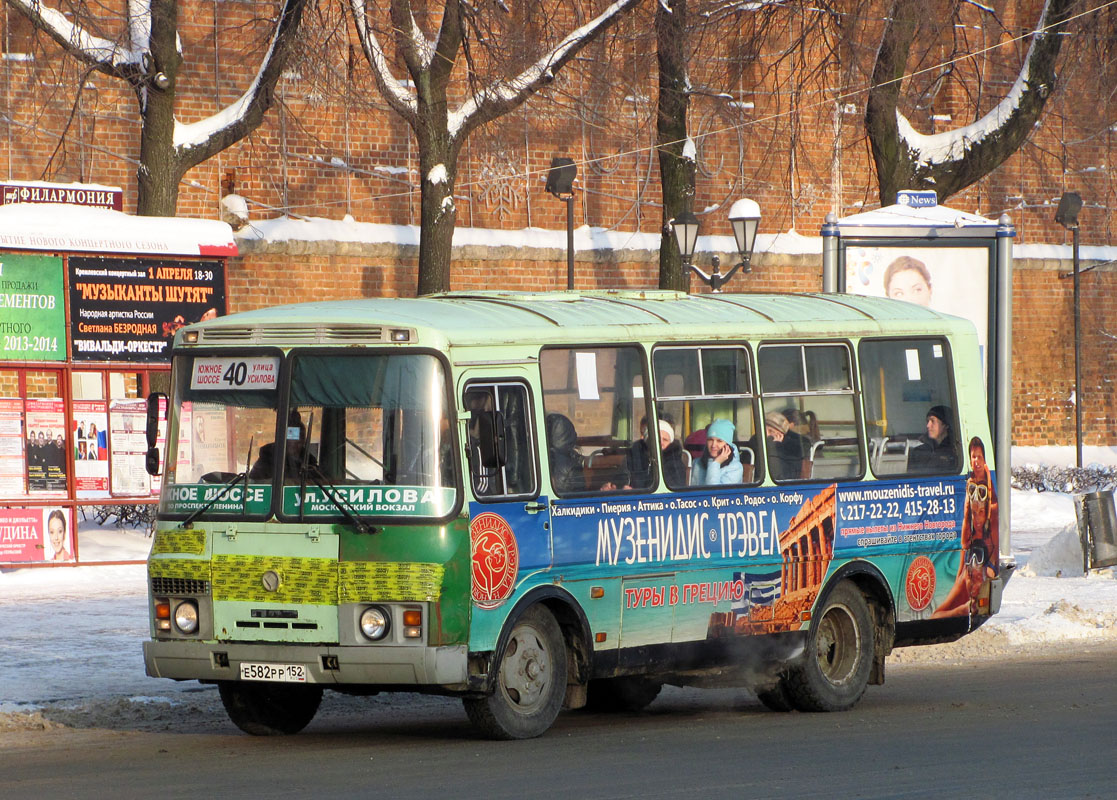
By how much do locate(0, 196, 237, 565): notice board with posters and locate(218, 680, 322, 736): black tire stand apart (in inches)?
345

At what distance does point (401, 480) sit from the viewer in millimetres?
9367

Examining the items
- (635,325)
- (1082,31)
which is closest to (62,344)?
(635,325)

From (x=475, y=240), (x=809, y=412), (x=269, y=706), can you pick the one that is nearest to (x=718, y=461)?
(x=809, y=412)

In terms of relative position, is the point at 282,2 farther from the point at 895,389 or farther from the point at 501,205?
the point at 895,389

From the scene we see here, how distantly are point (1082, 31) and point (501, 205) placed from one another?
351 inches

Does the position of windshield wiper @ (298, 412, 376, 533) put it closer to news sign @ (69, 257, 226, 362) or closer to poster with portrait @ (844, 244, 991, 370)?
poster with portrait @ (844, 244, 991, 370)

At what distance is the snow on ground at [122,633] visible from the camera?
11.0 metres

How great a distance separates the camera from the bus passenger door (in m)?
9.49

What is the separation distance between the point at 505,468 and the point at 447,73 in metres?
12.2

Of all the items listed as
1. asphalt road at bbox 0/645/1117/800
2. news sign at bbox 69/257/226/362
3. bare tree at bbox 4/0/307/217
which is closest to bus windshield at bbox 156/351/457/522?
asphalt road at bbox 0/645/1117/800

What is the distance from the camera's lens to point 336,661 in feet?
30.4

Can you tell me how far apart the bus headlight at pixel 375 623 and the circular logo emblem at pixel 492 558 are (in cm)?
48

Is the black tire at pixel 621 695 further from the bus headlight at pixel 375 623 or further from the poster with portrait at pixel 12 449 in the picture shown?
the poster with portrait at pixel 12 449

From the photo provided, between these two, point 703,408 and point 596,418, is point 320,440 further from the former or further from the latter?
point 703,408
